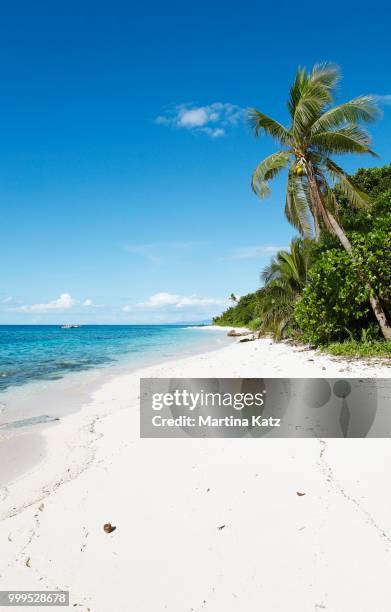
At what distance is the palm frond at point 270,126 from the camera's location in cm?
1184

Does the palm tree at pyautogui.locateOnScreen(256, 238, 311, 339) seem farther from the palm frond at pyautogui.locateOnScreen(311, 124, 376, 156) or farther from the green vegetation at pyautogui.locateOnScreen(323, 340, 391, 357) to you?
the green vegetation at pyautogui.locateOnScreen(323, 340, 391, 357)

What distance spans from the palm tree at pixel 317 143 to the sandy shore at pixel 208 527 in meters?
7.66

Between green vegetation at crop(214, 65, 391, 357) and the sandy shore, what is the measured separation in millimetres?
6037

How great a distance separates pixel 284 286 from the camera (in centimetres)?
1908

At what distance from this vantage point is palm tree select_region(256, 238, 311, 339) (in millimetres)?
17781

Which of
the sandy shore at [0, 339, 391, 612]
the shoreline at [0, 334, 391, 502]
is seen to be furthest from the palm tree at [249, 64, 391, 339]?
the sandy shore at [0, 339, 391, 612]

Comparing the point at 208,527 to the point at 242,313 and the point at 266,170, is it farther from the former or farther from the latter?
the point at 242,313

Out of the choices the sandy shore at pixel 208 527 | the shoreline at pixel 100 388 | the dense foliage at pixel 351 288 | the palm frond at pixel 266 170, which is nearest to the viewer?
the sandy shore at pixel 208 527

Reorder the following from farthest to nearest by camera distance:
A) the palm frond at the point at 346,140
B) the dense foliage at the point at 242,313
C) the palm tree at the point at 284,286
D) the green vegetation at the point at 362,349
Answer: the dense foliage at the point at 242,313
the palm tree at the point at 284,286
the palm frond at the point at 346,140
the green vegetation at the point at 362,349

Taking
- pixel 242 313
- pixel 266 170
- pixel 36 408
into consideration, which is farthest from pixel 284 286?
pixel 242 313

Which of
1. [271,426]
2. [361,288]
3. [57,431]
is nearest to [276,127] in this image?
[361,288]

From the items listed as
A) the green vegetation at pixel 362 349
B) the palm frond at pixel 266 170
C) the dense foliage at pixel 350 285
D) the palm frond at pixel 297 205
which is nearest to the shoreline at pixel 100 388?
the green vegetation at pixel 362 349

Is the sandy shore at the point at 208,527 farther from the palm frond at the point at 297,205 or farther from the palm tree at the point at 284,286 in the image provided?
the palm tree at the point at 284,286

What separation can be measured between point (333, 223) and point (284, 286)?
8430mm
